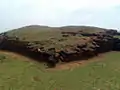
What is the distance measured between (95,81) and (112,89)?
6.31ft

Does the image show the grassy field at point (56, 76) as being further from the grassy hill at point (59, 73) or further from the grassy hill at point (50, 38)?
the grassy hill at point (50, 38)

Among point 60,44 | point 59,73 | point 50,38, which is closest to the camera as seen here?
point 59,73

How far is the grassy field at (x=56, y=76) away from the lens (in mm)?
22406

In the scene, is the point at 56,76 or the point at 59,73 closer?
the point at 56,76

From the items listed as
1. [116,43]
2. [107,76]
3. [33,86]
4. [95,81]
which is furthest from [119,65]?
[33,86]

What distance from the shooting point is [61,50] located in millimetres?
28250

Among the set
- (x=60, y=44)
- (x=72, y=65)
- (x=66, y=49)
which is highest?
(x=60, y=44)

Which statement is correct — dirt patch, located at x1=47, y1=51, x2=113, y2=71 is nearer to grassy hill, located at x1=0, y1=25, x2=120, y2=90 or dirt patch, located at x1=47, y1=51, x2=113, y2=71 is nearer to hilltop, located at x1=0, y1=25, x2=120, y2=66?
grassy hill, located at x1=0, y1=25, x2=120, y2=90

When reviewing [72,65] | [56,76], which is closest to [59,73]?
[56,76]

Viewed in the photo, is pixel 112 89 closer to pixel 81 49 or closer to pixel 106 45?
pixel 81 49

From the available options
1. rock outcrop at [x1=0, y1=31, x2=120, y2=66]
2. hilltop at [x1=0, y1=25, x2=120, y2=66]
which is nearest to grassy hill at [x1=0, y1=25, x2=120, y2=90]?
hilltop at [x1=0, y1=25, x2=120, y2=66]

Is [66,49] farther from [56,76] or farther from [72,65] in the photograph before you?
[56,76]

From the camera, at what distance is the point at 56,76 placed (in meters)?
24.5

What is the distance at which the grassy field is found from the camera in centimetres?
2241
